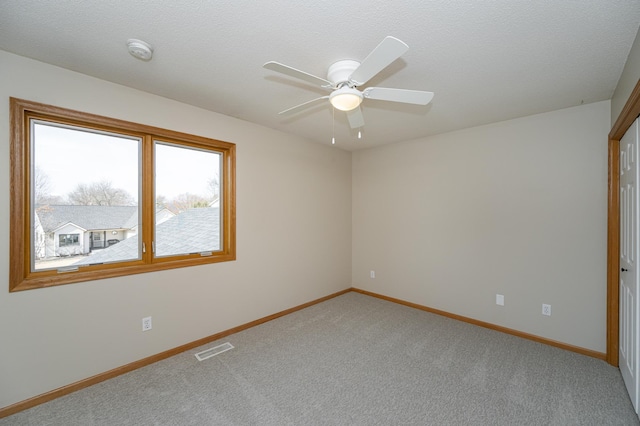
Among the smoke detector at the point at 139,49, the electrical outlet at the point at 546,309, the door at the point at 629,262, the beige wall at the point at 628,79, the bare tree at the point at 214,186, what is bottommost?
the electrical outlet at the point at 546,309

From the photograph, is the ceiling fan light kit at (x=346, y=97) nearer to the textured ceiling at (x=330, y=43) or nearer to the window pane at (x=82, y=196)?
the textured ceiling at (x=330, y=43)

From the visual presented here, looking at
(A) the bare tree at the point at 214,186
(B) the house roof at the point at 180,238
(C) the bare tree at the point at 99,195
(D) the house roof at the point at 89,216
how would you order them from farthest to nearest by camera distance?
(A) the bare tree at the point at 214,186
(B) the house roof at the point at 180,238
(C) the bare tree at the point at 99,195
(D) the house roof at the point at 89,216

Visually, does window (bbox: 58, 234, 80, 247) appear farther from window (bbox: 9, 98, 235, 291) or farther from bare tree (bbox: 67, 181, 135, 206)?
bare tree (bbox: 67, 181, 135, 206)

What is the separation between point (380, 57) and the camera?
1424 millimetres

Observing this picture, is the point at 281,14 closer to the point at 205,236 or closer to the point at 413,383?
the point at 205,236

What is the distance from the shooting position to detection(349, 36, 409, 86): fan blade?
4.23 ft

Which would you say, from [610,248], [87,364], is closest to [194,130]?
[87,364]

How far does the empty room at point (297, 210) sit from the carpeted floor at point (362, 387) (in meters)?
0.02

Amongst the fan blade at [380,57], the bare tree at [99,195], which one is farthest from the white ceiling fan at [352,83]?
the bare tree at [99,195]

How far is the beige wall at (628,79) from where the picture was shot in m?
1.66

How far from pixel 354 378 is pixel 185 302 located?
1.79 meters

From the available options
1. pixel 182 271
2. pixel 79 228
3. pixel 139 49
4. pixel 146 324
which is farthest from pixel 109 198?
pixel 139 49

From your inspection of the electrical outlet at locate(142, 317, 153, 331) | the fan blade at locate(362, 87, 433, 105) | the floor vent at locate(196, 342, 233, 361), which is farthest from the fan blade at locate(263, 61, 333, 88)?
the floor vent at locate(196, 342, 233, 361)

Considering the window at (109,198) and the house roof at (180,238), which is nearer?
the window at (109,198)
